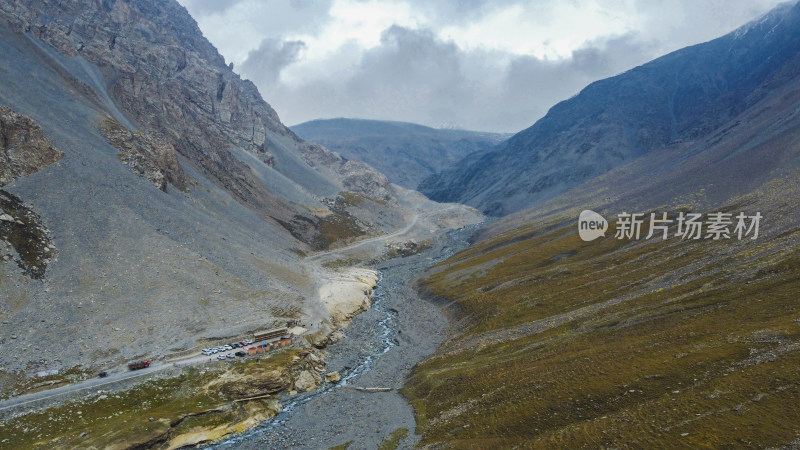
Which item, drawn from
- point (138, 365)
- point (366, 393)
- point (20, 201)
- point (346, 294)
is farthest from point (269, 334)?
point (20, 201)

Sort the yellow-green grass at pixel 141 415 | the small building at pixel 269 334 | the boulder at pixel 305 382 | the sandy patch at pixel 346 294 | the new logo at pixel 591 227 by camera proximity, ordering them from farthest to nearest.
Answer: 1. the new logo at pixel 591 227
2. the sandy patch at pixel 346 294
3. the small building at pixel 269 334
4. the boulder at pixel 305 382
5. the yellow-green grass at pixel 141 415

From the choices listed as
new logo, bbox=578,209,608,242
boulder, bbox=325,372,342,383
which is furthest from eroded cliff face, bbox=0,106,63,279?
new logo, bbox=578,209,608,242

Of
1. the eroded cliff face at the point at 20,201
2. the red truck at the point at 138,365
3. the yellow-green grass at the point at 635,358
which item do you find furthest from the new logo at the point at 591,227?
the eroded cliff face at the point at 20,201

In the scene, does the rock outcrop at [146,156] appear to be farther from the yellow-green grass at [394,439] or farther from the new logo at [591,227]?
the new logo at [591,227]

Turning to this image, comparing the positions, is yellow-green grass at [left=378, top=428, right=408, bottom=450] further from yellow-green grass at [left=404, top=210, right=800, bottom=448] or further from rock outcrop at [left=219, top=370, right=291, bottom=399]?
rock outcrop at [left=219, top=370, right=291, bottom=399]

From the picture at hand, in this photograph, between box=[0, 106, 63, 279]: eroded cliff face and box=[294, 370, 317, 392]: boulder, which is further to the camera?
box=[0, 106, 63, 279]: eroded cliff face

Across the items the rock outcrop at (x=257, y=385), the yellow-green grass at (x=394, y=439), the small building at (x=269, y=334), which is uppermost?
the small building at (x=269, y=334)

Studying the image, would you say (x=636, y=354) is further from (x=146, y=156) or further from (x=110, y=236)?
(x=146, y=156)
